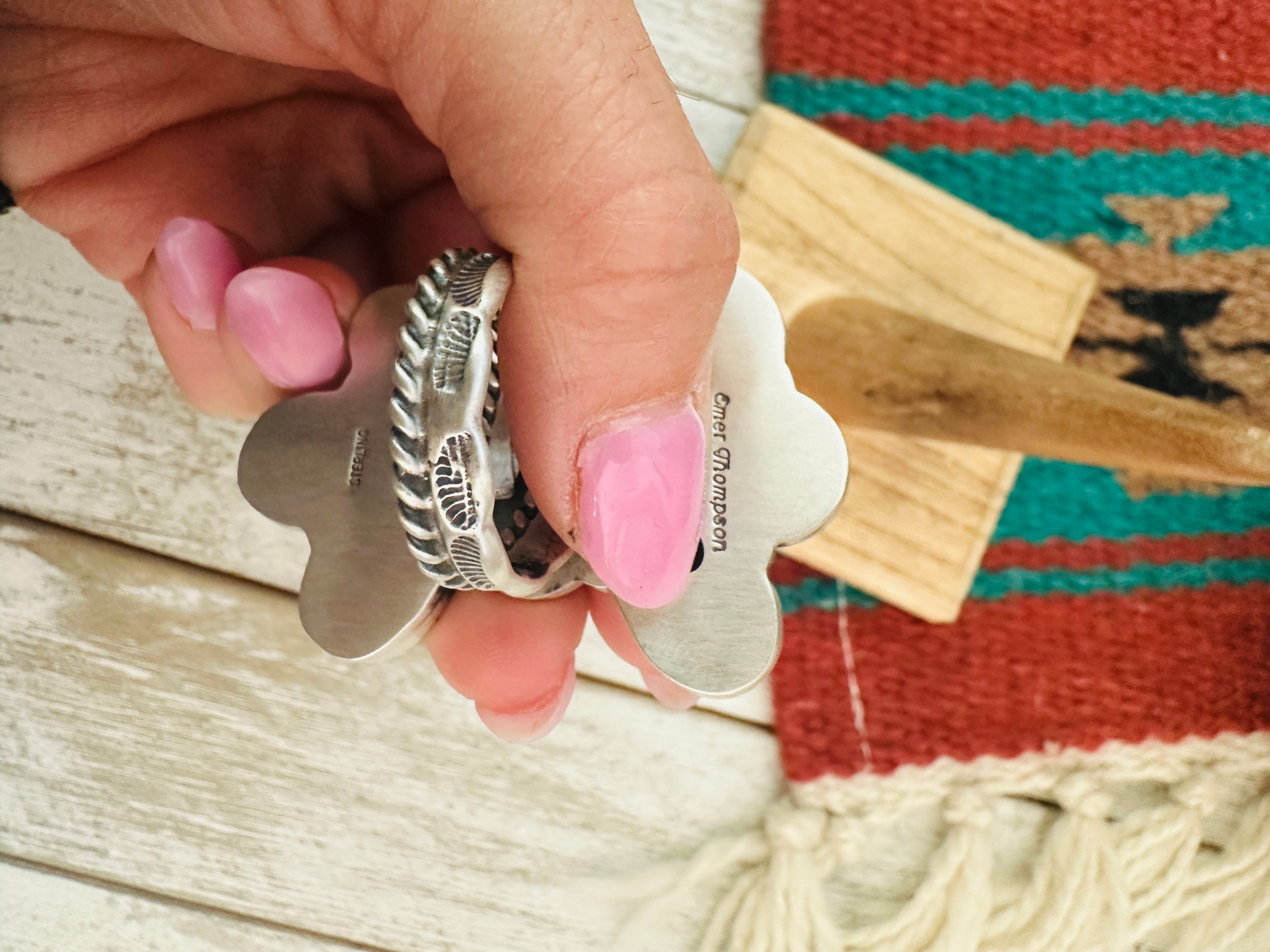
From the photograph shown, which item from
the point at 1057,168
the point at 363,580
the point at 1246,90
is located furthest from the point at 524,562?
the point at 1246,90

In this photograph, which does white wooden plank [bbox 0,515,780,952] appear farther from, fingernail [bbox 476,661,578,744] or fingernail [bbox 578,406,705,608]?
fingernail [bbox 578,406,705,608]

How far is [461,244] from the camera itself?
0.40 metres

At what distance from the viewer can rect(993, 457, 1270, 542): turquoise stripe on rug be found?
45cm

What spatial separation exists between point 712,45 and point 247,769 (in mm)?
405

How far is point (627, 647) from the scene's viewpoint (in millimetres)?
346

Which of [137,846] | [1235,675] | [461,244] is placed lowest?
[137,846]

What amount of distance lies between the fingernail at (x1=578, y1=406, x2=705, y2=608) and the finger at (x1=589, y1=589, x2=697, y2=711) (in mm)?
66

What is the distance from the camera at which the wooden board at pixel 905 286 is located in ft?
1.38

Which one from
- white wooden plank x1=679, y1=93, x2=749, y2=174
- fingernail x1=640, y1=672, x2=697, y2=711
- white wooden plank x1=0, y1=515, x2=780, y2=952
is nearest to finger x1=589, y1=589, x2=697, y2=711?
fingernail x1=640, y1=672, x2=697, y2=711

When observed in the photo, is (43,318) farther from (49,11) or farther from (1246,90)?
(1246,90)

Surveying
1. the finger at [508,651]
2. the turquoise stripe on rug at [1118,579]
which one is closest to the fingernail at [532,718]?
the finger at [508,651]

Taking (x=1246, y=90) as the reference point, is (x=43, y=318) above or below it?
below

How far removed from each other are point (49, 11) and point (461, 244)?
17cm

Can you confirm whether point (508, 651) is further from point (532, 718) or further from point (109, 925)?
point (109, 925)
